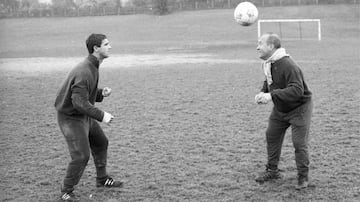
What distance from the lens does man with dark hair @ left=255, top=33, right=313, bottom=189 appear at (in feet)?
18.8

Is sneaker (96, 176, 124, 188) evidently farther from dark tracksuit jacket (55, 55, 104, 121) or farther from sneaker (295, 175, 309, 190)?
sneaker (295, 175, 309, 190)

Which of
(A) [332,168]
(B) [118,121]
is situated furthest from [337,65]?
(A) [332,168]

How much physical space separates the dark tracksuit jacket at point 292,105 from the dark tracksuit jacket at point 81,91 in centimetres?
218

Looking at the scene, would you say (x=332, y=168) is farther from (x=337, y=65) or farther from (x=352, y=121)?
(x=337, y=65)

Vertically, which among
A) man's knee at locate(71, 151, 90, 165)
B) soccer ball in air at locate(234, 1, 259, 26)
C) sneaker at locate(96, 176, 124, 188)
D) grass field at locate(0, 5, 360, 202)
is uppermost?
soccer ball in air at locate(234, 1, 259, 26)

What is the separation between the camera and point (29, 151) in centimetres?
826

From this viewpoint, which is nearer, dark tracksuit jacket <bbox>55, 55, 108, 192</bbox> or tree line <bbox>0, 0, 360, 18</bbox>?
dark tracksuit jacket <bbox>55, 55, 108, 192</bbox>

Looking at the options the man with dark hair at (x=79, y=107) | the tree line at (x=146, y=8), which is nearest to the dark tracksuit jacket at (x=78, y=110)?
the man with dark hair at (x=79, y=107)

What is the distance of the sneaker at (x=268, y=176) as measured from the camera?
6309 mm

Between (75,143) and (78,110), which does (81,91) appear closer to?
(78,110)

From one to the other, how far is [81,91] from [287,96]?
8.12ft

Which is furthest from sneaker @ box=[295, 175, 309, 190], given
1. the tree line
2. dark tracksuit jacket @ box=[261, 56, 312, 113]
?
the tree line

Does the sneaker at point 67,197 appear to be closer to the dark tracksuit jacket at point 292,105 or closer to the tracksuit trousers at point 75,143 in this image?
the tracksuit trousers at point 75,143

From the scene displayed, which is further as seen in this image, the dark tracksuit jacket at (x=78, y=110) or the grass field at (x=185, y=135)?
the grass field at (x=185, y=135)
